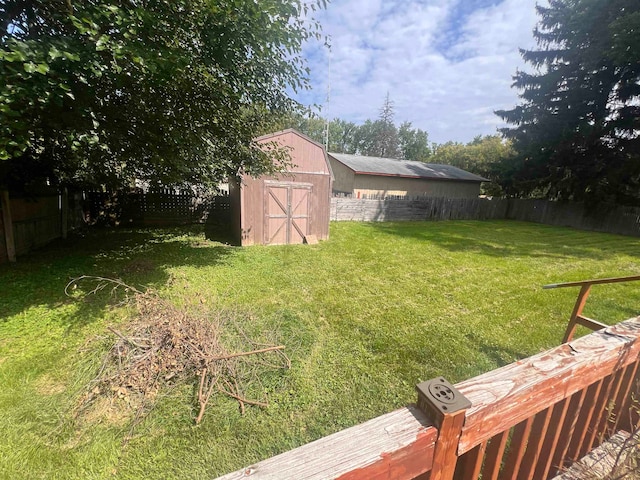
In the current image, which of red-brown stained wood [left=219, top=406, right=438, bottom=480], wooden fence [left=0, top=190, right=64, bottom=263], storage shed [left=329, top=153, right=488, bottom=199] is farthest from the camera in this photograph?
storage shed [left=329, top=153, right=488, bottom=199]

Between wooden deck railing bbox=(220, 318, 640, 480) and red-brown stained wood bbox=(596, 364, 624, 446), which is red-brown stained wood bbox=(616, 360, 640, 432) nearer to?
red-brown stained wood bbox=(596, 364, 624, 446)

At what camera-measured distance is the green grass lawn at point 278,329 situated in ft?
7.42

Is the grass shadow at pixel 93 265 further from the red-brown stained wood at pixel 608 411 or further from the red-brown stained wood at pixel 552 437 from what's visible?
the red-brown stained wood at pixel 608 411

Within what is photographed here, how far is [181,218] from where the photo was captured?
40.5ft

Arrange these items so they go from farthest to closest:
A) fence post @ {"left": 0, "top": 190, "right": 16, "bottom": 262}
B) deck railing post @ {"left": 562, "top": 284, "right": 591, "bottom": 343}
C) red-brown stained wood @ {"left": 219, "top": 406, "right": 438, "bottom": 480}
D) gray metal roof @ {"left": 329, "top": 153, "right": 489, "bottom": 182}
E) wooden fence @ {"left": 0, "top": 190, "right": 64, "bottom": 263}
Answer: gray metal roof @ {"left": 329, "top": 153, "right": 489, "bottom": 182} < wooden fence @ {"left": 0, "top": 190, "right": 64, "bottom": 263} < fence post @ {"left": 0, "top": 190, "right": 16, "bottom": 262} < deck railing post @ {"left": 562, "top": 284, "right": 591, "bottom": 343} < red-brown stained wood @ {"left": 219, "top": 406, "right": 438, "bottom": 480}

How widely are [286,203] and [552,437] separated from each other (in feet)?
26.8

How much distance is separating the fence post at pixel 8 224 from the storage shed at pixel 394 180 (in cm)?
1530

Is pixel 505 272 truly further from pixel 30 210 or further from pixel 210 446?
pixel 30 210

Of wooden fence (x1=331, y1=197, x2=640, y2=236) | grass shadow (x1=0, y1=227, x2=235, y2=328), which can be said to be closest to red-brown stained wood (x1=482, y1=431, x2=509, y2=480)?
grass shadow (x1=0, y1=227, x2=235, y2=328)

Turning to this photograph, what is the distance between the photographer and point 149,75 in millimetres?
3344

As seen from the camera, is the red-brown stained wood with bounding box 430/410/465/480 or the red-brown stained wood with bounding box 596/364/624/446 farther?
the red-brown stained wood with bounding box 596/364/624/446

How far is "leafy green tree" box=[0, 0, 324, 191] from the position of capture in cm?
280

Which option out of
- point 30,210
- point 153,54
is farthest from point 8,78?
point 30,210

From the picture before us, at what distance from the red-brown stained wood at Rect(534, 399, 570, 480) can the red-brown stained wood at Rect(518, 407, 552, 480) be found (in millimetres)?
99
